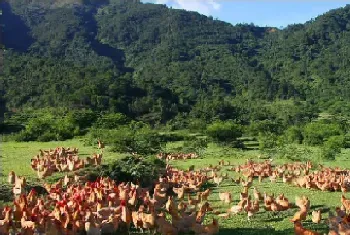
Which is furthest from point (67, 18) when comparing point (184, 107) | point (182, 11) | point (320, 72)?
point (184, 107)

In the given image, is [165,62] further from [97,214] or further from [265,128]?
[97,214]

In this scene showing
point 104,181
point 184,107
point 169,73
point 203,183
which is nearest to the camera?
point 104,181

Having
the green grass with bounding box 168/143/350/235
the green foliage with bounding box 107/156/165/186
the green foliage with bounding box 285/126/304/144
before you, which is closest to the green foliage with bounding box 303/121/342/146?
the green foliage with bounding box 285/126/304/144

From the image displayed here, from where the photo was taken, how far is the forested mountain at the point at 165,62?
56188 millimetres

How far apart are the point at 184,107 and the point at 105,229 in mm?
54071

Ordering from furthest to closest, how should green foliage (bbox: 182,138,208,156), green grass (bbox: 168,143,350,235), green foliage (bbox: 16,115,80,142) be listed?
green foliage (bbox: 16,115,80,142) < green foliage (bbox: 182,138,208,156) < green grass (bbox: 168,143,350,235)

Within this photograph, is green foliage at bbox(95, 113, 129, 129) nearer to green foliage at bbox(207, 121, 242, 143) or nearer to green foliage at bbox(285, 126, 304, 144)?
green foliage at bbox(207, 121, 242, 143)

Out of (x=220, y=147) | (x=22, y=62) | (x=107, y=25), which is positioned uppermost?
(x=107, y=25)

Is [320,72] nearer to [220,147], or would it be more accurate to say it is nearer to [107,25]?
[220,147]

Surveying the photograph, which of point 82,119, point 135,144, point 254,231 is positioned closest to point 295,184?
point 254,231

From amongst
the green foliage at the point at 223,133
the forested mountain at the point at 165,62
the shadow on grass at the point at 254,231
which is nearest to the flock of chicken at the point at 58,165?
the shadow on grass at the point at 254,231

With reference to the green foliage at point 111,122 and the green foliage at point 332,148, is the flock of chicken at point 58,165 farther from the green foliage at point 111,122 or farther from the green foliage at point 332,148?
the green foliage at point 111,122

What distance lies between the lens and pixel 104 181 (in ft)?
37.9

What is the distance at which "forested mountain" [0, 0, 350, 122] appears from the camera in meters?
56.2
